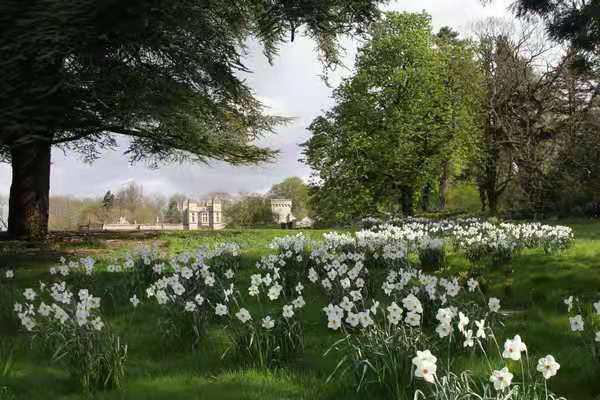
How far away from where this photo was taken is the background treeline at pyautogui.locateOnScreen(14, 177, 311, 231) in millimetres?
51844

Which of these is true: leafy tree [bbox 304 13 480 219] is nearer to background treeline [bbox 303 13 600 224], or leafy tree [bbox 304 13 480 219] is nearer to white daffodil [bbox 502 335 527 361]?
background treeline [bbox 303 13 600 224]

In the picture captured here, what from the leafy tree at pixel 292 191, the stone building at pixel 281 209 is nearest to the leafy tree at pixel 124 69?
the stone building at pixel 281 209

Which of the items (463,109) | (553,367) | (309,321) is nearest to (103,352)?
(309,321)

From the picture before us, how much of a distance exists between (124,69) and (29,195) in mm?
4857

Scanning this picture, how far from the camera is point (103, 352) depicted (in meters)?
4.01

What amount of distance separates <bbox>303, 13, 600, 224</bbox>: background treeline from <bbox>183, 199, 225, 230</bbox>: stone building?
6172 cm

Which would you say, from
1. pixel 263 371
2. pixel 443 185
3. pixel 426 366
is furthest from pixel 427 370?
pixel 443 185

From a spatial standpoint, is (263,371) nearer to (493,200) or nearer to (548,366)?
(548,366)

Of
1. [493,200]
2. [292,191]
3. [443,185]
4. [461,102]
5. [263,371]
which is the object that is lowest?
[263,371]

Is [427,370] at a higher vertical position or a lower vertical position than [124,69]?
lower

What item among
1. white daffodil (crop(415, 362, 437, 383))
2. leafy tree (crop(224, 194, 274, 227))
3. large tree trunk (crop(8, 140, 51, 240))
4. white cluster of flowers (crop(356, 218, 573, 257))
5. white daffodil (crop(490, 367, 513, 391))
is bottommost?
white daffodil (crop(490, 367, 513, 391))

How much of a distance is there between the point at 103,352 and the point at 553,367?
3.00m

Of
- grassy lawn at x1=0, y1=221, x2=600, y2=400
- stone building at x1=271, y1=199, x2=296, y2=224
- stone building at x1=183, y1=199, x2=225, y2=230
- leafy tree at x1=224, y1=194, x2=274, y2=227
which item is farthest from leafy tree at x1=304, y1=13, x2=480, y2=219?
stone building at x1=183, y1=199, x2=225, y2=230

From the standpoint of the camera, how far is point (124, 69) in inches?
452
